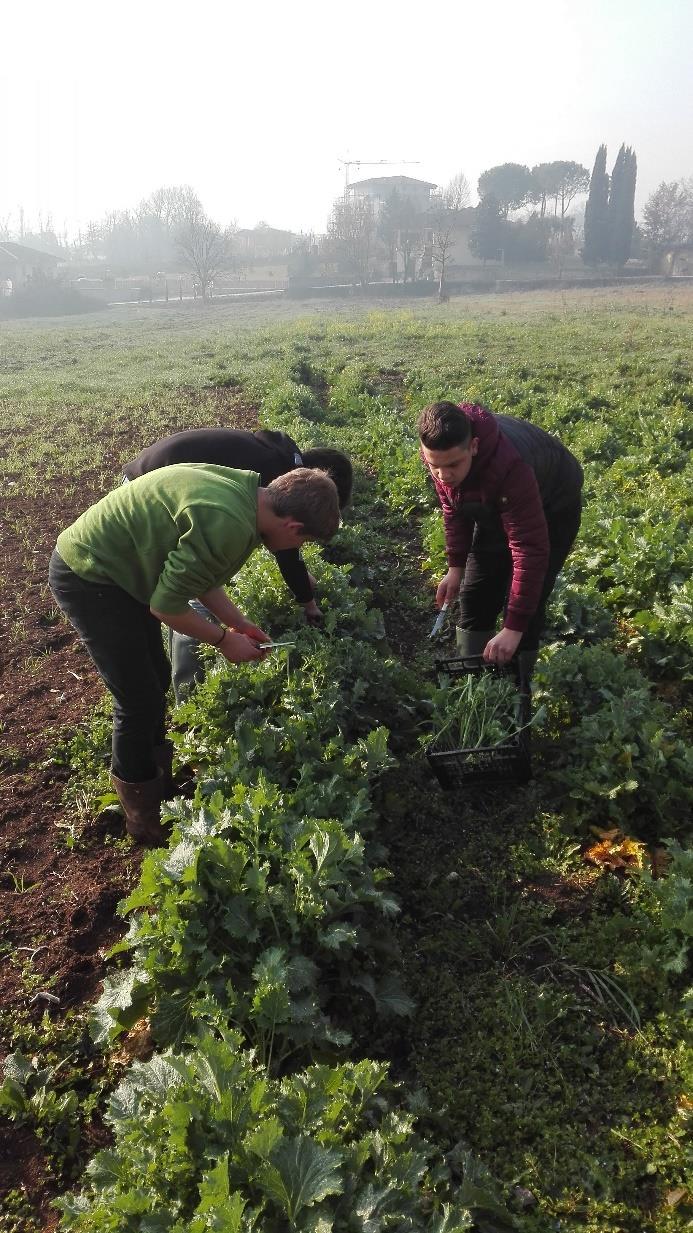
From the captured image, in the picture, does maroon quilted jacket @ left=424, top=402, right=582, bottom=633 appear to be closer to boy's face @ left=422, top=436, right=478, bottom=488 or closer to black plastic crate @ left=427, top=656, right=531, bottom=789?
boy's face @ left=422, top=436, right=478, bottom=488

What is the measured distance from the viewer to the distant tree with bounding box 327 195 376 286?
79312mm

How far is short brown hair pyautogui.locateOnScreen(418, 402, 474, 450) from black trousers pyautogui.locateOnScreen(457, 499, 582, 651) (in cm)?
87

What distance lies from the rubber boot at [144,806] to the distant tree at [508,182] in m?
107

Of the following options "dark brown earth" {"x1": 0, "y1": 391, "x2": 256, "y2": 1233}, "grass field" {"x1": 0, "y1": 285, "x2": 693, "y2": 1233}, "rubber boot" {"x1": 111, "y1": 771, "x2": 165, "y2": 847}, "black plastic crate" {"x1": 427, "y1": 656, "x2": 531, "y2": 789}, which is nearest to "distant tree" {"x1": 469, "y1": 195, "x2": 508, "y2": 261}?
"grass field" {"x1": 0, "y1": 285, "x2": 693, "y2": 1233}

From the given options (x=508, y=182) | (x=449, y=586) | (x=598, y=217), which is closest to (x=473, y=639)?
(x=449, y=586)

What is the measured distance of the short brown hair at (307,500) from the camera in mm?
3162

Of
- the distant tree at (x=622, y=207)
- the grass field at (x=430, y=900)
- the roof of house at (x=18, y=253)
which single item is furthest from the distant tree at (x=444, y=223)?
the grass field at (x=430, y=900)

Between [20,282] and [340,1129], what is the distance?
8048cm

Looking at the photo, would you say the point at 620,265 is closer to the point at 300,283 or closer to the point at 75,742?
A: the point at 300,283

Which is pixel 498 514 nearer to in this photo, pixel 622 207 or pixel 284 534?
pixel 284 534

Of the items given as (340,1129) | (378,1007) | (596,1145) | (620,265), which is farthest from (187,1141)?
(620,265)

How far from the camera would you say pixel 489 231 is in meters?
80.2

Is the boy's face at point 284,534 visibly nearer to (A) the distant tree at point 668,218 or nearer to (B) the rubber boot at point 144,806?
(B) the rubber boot at point 144,806

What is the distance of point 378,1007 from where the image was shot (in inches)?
113
